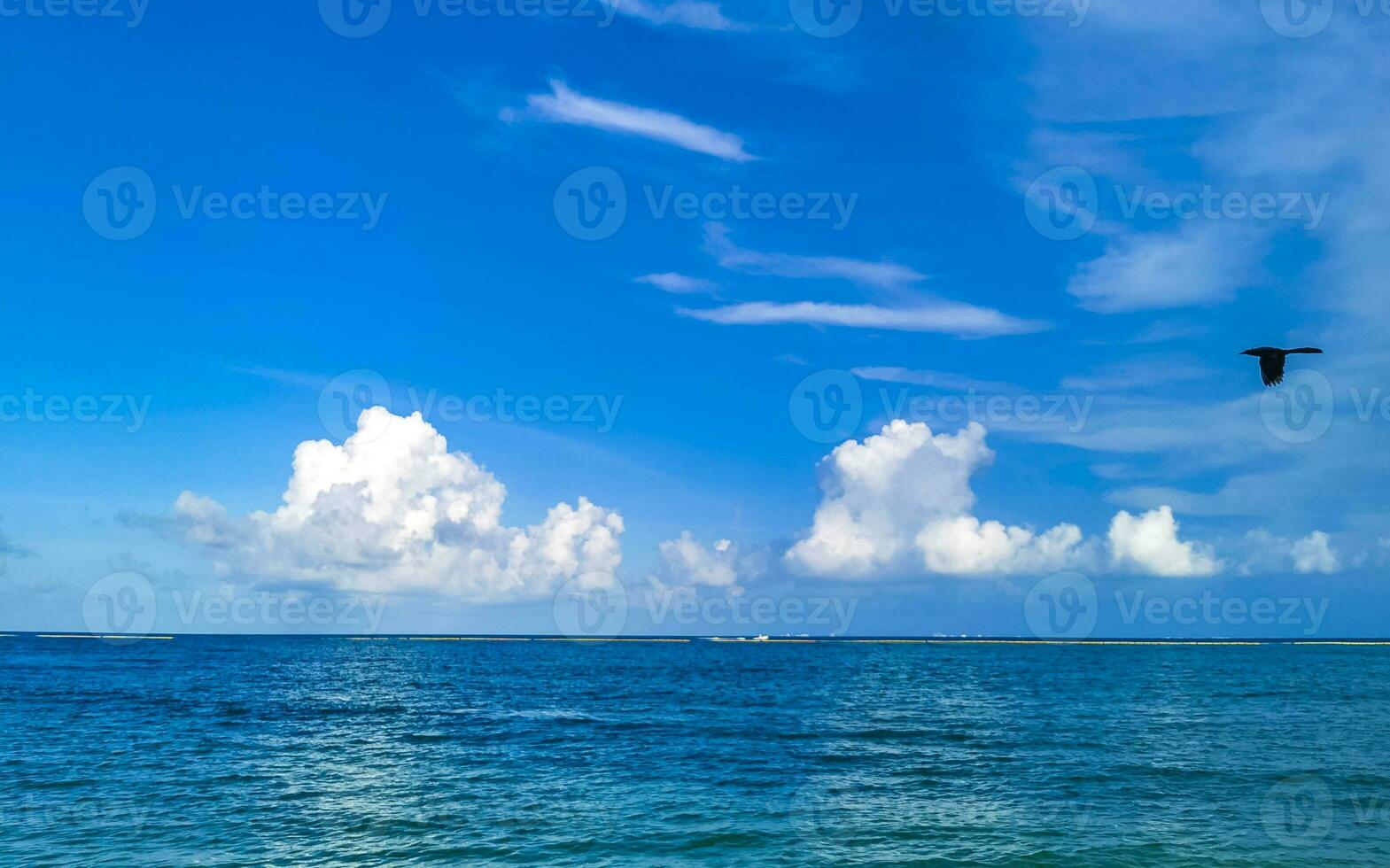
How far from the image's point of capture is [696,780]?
3916 centimetres

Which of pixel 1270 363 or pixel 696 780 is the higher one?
pixel 1270 363

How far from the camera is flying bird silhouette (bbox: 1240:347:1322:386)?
20.2 meters

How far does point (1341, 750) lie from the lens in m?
46.4

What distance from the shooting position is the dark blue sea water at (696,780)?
28250mm

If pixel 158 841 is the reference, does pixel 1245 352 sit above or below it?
above

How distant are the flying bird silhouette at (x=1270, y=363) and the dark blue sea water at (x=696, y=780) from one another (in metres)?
15.6

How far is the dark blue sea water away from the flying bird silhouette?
15565 mm

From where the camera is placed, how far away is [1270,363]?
20719 mm

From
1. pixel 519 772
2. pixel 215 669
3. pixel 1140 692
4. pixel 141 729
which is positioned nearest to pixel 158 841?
pixel 519 772

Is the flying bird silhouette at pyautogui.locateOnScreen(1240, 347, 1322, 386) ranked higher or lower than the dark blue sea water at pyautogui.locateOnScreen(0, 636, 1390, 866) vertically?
higher

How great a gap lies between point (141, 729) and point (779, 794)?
4383 cm

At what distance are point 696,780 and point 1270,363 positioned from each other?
1119 inches

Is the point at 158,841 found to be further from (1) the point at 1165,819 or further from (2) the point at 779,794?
(1) the point at 1165,819

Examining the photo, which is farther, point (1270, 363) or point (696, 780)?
point (696, 780)
